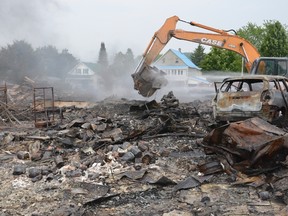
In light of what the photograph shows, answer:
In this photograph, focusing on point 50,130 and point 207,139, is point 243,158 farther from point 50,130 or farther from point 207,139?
point 50,130

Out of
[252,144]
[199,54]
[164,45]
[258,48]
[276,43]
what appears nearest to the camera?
[252,144]

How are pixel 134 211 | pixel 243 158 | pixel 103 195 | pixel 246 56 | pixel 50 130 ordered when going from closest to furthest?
pixel 134 211 < pixel 103 195 < pixel 243 158 < pixel 50 130 < pixel 246 56

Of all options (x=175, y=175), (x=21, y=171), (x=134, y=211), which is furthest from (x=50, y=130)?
(x=134, y=211)

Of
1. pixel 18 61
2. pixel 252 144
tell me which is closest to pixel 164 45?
pixel 252 144

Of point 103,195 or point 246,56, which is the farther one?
point 246,56

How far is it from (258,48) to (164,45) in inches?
1568

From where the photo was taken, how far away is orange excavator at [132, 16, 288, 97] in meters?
13.5

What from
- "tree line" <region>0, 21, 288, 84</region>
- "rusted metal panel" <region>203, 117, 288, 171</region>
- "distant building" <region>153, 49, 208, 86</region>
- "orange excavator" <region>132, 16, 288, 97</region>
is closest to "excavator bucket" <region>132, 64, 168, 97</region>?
"orange excavator" <region>132, 16, 288, 97</region>

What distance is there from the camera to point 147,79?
1344 centimetres

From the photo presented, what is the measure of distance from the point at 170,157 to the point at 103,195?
2407mm

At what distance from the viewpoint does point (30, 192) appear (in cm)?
602

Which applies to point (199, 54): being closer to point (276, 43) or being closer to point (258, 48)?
point (258, 48)

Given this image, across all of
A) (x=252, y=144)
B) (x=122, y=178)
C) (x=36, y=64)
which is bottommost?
(x=122, y=178)

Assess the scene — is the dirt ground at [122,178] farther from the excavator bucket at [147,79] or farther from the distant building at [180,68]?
the distant building at [180,68]
